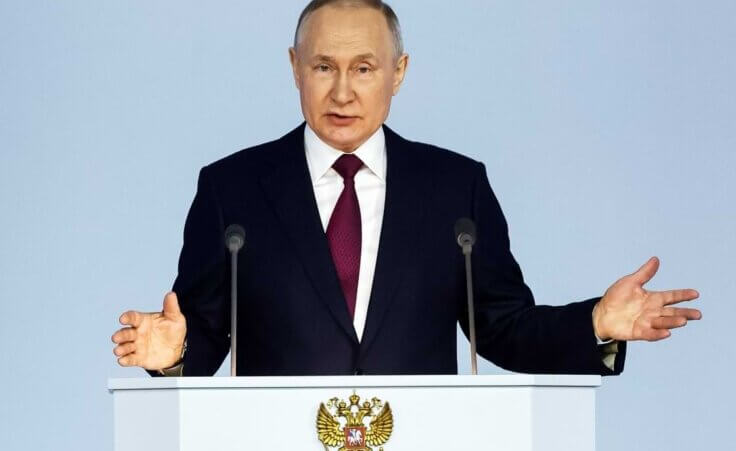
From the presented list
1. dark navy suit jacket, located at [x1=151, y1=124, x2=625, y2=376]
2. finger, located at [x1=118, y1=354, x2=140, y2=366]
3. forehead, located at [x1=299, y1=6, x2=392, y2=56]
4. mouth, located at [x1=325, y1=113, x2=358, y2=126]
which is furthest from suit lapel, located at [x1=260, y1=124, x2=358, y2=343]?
finger, located at [x1=118, y1=354, x2=140, y2=366]

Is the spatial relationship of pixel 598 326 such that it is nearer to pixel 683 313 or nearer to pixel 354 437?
pixel 683 313

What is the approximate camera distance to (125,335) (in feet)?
9.18

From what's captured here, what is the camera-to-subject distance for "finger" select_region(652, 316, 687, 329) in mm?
2871

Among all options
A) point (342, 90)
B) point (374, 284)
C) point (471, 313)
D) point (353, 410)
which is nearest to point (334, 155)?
point (342, 90)

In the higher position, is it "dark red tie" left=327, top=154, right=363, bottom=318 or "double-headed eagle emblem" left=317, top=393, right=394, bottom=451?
"dark red tie" left=327, top=154, right=363, bottom=318

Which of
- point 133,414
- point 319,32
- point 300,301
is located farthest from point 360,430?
point 319,32

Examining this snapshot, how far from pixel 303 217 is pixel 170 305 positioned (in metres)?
0.53

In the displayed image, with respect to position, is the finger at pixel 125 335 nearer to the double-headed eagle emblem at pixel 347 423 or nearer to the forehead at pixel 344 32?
the double-headed eagle emblem at pixel 347 423

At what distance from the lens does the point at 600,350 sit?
308 centimetres

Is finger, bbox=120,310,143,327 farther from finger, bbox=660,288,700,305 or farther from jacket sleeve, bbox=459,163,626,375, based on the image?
finger, bbox=660,288,700,305

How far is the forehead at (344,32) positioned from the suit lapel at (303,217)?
0.23 m

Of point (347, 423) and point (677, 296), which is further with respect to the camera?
point (677, 296)

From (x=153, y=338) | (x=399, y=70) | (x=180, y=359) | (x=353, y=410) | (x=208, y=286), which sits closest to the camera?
(x=353, y=410)

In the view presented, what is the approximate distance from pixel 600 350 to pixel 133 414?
3.27ft
